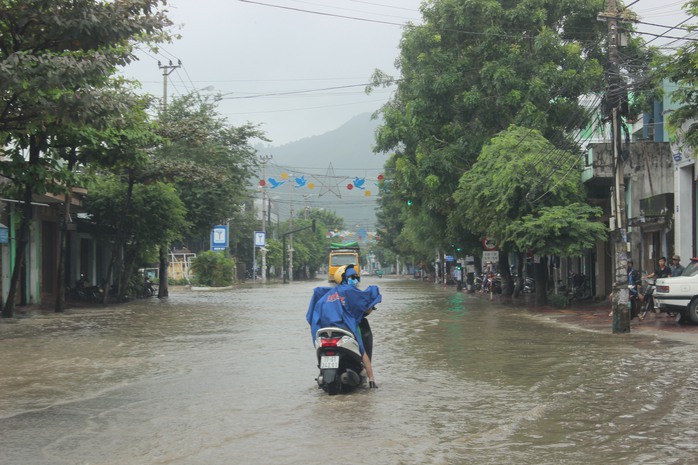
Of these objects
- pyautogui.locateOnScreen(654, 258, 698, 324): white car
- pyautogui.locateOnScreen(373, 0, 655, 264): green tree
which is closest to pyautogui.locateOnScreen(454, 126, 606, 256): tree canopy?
pyautogui.locateOnScreen(373, 0, 655, 264): green tree

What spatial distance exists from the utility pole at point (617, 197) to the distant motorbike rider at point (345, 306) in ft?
29.8

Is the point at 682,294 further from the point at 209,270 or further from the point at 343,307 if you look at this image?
the point at 209,270

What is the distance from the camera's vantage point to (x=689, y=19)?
15906 millimetres

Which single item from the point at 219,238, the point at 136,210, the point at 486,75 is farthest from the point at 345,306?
the point at 219,238

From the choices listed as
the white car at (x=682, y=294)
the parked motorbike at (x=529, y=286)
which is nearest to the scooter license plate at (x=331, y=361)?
the white car at (x=682, y=294)

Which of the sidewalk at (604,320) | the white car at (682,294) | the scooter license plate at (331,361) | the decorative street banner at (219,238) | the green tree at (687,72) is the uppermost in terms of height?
the green tree at (687,72)

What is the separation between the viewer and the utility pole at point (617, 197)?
17484 mm

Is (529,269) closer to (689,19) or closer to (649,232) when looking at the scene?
(649,232)

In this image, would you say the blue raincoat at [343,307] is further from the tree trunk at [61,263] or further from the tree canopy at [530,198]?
the tree trunk at [61,263]

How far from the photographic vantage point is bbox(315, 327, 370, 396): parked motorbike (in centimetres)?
979

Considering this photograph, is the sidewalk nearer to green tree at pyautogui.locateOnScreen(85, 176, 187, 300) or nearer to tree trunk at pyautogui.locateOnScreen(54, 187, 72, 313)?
green tree at pyautogui.locateOnScreen(85, 176, 187, 300)

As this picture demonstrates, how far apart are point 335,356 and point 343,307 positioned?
673 mm

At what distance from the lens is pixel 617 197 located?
59.2 ft

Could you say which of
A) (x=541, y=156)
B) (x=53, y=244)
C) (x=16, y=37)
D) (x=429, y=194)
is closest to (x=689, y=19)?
(x=541, y=156)
